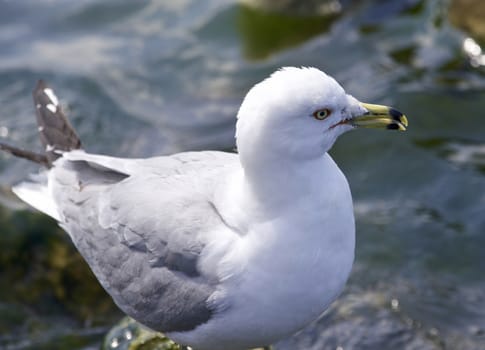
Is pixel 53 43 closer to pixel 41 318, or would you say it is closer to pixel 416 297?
pixel 41 318

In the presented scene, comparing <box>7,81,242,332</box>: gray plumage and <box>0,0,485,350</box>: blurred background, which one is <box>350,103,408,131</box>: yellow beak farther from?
<box>0,0,485,350</box>: blurred background

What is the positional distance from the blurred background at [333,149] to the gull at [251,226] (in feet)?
4.80

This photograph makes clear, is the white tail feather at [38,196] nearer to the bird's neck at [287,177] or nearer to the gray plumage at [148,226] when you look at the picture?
the gray plumage at [148,226]

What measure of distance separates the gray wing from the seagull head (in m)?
0.62

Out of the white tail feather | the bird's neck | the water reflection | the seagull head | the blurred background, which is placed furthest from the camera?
the water reflection

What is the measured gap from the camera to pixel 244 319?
4.63m

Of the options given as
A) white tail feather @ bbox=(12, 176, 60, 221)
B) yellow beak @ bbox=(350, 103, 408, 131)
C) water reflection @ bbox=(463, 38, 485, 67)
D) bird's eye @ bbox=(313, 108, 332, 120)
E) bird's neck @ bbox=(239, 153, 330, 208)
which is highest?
bird's eye @ bbox=(313, 108, 332, 120)

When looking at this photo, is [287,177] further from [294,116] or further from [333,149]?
[333,149]

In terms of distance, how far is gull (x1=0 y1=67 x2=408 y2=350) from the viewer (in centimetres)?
445

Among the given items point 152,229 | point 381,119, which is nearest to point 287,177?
point 381,119

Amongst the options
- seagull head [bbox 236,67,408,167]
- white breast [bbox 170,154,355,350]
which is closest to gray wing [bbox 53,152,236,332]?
white breast [bbox 170,154,355,350]

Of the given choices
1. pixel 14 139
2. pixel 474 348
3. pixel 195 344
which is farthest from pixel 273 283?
pixel 14 139

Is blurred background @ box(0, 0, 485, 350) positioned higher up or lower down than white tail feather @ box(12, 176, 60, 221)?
lower down

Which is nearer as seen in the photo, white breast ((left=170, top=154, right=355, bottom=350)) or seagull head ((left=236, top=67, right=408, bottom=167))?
seagull head ((left=236, top=67, right=408, bottom=167))
